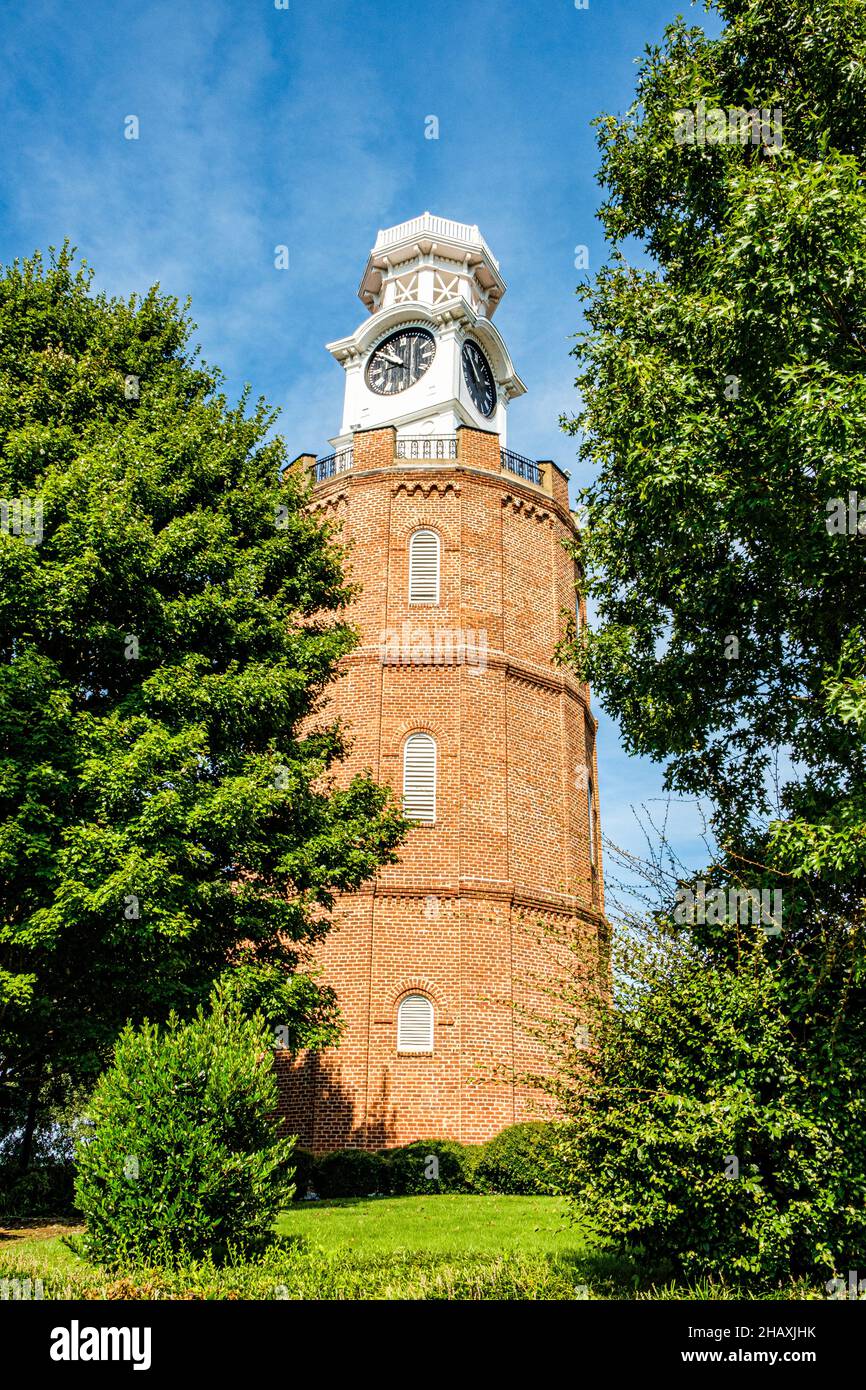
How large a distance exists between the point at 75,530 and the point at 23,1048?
7118 mm

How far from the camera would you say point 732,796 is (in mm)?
12930

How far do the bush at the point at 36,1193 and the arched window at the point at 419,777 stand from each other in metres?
10.4

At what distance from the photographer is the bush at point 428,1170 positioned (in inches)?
711

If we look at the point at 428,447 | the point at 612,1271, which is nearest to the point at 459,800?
the point at 428,447

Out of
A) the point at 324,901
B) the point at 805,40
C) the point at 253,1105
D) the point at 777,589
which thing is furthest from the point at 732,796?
the point at 805,40

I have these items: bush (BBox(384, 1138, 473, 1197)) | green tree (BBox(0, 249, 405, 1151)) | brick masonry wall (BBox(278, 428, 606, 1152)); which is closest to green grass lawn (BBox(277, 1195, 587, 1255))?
bush (BBox(384, 1138, 473, 1197))

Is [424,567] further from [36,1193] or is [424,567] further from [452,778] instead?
[36,1193]

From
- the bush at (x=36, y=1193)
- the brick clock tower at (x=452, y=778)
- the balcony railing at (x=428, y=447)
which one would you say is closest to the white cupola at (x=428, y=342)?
the balcony railing at (x=428, y=447)

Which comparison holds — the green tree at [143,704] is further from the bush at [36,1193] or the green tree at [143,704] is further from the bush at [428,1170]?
the bush at [36,1193]

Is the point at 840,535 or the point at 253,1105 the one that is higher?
the point at 840,535

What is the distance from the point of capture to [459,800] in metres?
22.2

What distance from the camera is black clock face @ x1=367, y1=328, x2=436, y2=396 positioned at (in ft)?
112

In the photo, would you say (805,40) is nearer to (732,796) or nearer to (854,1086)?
(732,796)

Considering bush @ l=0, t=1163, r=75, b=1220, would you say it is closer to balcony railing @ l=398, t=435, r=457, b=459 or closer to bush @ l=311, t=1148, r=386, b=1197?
bush @ l=311, t=1148, r=386, b=1197
